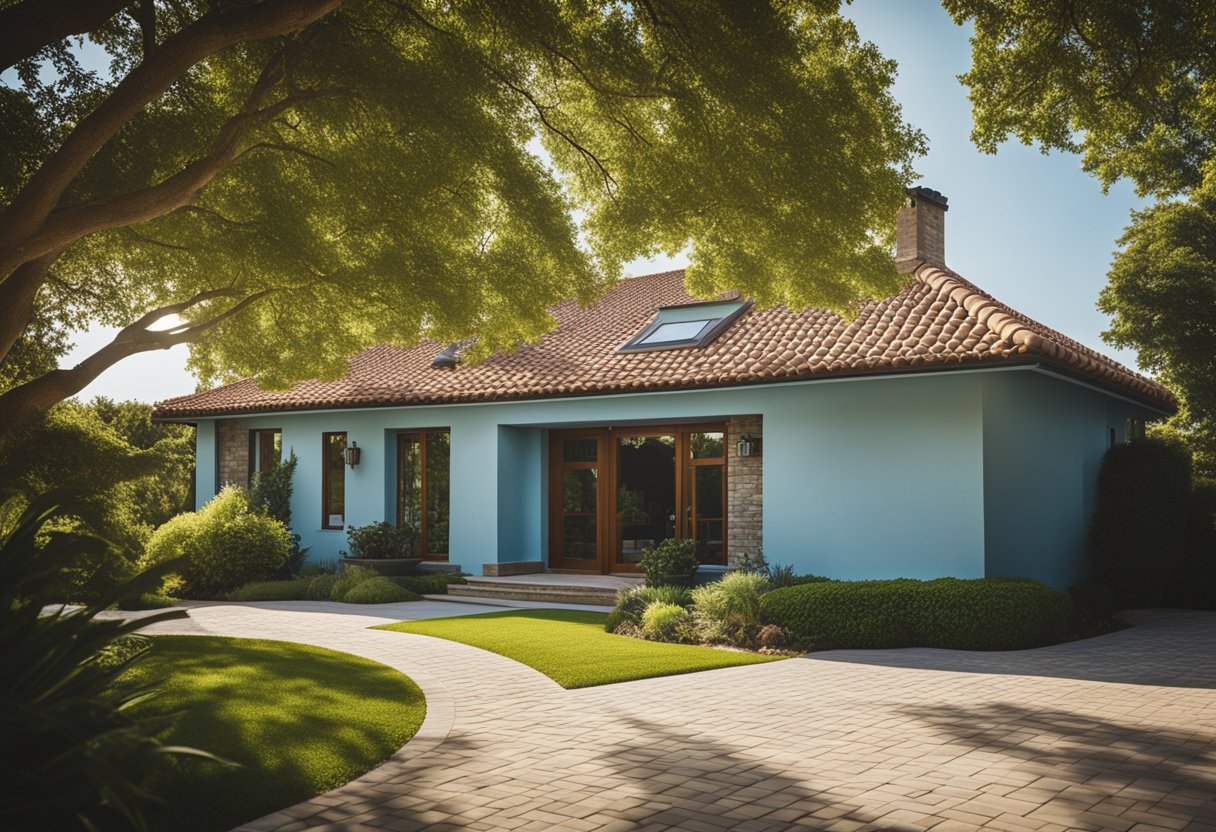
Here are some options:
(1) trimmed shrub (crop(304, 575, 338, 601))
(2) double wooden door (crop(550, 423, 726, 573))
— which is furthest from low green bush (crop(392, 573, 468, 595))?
(2) double wooden door (crop(550, 423, 726, 573))

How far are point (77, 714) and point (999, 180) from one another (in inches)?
459

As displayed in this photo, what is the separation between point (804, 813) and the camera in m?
5.38

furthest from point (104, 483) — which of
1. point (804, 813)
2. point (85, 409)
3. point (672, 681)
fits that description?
point (804, 813)

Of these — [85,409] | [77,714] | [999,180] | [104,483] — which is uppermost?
[999,180]

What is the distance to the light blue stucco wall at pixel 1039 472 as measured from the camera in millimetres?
14414

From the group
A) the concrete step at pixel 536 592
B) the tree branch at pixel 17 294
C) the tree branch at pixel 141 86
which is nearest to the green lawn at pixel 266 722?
the tree branch at pixel 17 294

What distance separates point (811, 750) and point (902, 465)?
8610 mm

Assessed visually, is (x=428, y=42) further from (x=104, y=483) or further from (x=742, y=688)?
(x=742, y=688)

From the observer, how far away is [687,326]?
19234 millimetres

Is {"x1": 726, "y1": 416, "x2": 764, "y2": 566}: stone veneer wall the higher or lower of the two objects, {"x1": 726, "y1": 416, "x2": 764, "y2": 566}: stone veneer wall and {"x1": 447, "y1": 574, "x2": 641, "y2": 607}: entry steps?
the higher

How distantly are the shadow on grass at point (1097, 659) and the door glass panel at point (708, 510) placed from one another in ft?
20.0

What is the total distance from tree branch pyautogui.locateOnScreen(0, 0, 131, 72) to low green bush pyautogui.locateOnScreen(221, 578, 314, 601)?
12077 millimetres

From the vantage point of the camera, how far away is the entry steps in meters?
16.8

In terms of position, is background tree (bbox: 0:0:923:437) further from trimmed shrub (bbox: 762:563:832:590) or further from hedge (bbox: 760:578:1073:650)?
trimmed shrub (bbox: 762:563:832:590)
